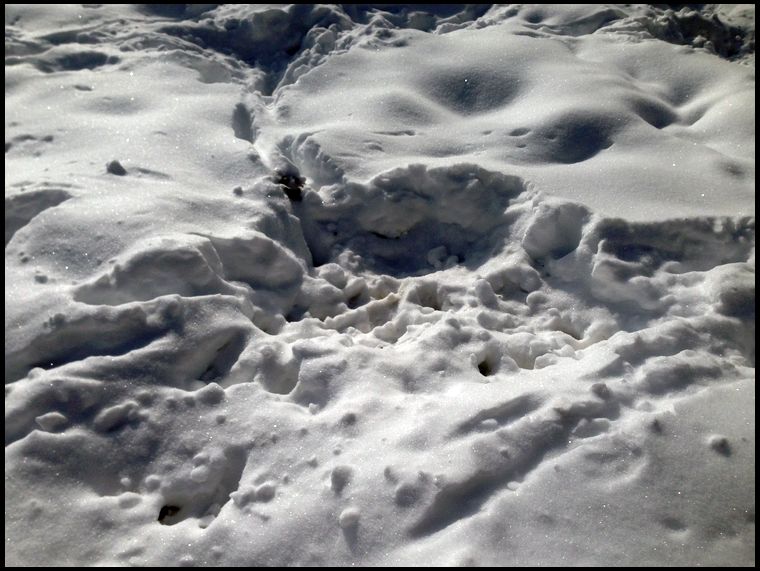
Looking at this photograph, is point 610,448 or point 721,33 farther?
point 721,33

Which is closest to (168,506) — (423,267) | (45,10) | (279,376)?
(279,376)

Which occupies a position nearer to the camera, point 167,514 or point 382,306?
point 167,514

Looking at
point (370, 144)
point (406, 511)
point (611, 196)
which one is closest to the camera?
point (406, 511)

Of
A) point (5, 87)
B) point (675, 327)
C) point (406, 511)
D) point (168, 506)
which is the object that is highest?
point (5, 87)

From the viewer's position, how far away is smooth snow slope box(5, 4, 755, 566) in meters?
1.35

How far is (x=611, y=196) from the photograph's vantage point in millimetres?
2168

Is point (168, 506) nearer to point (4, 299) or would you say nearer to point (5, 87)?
point (4, 299)

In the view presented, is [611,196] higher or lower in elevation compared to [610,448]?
higher

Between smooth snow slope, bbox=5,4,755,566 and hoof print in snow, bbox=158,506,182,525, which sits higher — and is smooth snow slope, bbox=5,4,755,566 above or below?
above

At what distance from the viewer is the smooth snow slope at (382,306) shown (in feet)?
4.43

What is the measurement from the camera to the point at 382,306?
202 centimetres

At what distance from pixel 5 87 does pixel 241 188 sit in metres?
1.49

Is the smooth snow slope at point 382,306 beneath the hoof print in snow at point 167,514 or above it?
above

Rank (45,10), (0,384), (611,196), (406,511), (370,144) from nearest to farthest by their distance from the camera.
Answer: (406,511) → (0,384) → (611,196) → (370,144) → (45,10)
